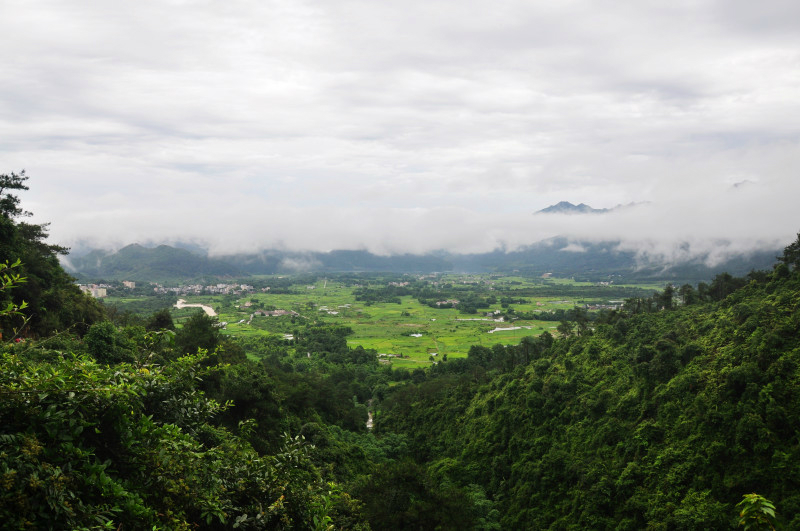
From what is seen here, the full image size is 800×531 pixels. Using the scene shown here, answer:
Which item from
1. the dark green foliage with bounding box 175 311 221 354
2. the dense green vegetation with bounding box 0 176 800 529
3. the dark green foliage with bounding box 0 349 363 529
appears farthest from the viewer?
the dark green foliage with bounding box 175 311 221 354

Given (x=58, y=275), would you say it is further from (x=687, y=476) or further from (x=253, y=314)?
(x=253, y=314)

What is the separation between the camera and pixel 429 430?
37625mm

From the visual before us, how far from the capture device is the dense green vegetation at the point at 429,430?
4.61 m

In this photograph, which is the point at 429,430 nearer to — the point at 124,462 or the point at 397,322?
the point at 124,462

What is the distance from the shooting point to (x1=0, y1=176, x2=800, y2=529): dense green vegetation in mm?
4605

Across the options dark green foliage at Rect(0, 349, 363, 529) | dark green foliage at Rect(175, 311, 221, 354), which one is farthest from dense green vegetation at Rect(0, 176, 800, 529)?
dark green foliage at Rect(175, 311, 221, 354)

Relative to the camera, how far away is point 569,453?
24.3 metres

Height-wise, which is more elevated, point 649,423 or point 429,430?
point 649,423

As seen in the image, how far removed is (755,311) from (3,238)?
40187mm

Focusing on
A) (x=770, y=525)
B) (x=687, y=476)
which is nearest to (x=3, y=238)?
(x=770, y=525)

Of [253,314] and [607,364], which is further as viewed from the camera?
[253,314]

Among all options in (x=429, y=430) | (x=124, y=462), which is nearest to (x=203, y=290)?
(x=429, y=430)

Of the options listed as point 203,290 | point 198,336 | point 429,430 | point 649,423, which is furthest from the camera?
point 203,290

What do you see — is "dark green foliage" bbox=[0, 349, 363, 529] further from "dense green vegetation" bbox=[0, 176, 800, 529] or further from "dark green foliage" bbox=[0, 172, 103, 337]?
"dark green foliage" bbox=[0, 172, 103, 337]
